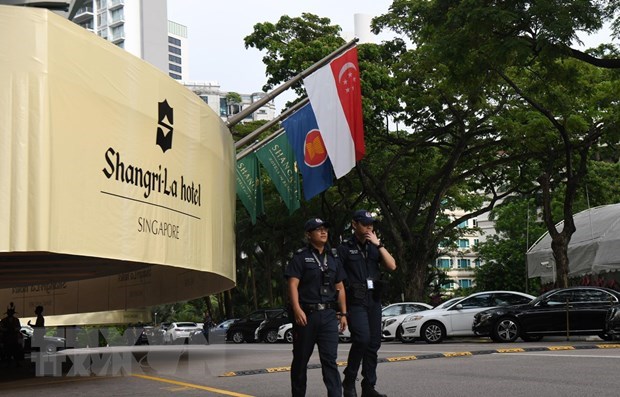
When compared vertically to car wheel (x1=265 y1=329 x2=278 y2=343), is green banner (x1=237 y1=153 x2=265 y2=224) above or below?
above

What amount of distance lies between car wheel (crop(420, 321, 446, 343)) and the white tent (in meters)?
8.94

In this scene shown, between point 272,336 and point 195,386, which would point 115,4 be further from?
point 195,386

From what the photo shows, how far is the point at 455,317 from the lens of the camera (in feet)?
84.8

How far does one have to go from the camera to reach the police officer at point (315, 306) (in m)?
8.75

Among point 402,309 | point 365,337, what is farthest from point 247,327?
point 365,337

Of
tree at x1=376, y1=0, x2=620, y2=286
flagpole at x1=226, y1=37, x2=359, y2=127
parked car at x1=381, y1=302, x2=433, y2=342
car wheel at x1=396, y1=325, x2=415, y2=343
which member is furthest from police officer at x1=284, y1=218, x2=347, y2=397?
parked car at x1=381, y1=302, x2=433, y2=342

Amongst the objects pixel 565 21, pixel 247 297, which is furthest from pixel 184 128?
pixel 247 297

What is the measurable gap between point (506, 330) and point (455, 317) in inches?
101

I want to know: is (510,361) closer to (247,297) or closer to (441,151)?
(441,151)

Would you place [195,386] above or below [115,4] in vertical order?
below

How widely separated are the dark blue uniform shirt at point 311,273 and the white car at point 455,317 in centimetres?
1682

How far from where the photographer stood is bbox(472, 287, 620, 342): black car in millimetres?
22594

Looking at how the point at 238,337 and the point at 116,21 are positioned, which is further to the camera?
the point at 116,21

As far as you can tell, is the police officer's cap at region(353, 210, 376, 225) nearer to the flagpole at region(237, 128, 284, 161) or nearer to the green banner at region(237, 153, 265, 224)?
the flagpole at region(237, 128, 284, 161)
